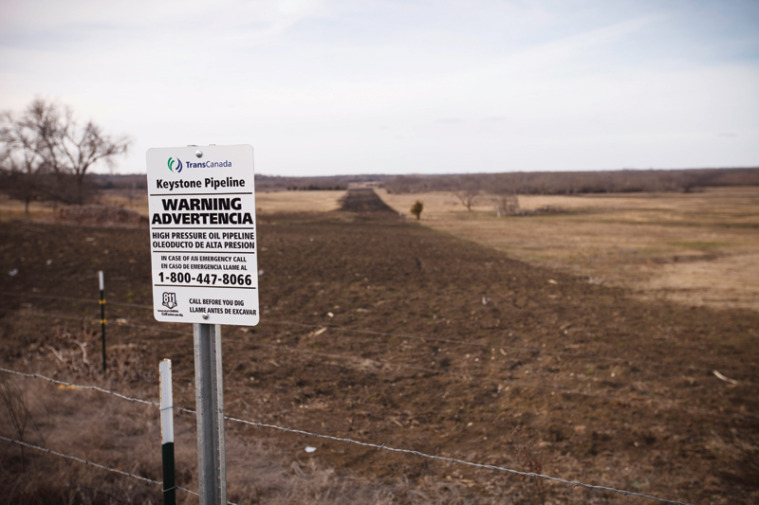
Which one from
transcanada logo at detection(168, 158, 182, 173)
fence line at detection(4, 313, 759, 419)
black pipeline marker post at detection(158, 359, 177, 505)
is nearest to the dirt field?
fence line at detection(4, 313, 759, 419)

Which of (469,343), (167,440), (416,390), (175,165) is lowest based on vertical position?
(416,390)

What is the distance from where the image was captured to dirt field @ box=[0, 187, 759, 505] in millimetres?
5246

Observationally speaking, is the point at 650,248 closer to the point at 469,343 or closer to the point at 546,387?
the point at 469,343

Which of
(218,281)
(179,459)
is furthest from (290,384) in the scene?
(218,281)

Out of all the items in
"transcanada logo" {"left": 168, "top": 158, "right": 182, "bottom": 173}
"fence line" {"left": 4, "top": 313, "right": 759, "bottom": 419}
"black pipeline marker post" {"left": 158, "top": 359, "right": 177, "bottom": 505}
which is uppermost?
"transcanada logo" {"left": 168, "top": 158, "right": 182, "bottom": 173}

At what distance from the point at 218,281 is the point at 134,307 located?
10.7m

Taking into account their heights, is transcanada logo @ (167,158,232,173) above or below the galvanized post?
above

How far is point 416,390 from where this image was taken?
25.8ft

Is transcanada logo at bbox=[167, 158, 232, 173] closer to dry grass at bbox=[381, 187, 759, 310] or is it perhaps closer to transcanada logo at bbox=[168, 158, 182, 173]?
transcanada logo at bbox=[168, 158, 182, 173]

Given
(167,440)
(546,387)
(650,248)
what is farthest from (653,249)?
(167,440)

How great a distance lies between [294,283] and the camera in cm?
1482

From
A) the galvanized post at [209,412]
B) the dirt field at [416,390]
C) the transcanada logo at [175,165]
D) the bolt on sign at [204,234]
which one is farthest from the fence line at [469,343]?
the transcanada logo at [175,165]

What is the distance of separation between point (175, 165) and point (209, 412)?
115 cm

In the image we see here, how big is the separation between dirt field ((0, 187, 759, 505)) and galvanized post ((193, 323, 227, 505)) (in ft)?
6.93
